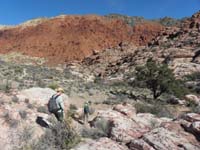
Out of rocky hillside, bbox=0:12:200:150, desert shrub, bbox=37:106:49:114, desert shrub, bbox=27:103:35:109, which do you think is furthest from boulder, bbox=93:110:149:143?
desert shrub, bbox=27:103:35:109

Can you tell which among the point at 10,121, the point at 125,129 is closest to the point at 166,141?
the point at 125,129

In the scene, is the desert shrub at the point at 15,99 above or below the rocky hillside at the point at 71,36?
below

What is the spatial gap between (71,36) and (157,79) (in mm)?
57309

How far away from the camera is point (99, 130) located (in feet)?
37.4

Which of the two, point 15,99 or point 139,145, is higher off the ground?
point 15,99

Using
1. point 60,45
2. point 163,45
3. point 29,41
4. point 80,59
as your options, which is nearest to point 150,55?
point 163,45

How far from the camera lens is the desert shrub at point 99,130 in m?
11.0

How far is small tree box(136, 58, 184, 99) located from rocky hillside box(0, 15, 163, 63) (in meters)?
47.1

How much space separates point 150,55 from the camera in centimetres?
5991

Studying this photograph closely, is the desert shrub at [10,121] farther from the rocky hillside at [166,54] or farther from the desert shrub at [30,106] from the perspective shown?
the rocky hillside at [166,54]

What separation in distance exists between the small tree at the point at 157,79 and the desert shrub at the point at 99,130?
1742cm

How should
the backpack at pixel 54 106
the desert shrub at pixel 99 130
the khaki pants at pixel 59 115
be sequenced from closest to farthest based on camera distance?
the desert shrub at pixel 99 130 → the khaki pants at pixel 59 115 → the backpack at pixel 54 106

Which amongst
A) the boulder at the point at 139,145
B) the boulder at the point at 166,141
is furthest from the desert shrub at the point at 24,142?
the boulder at the point at 166,141

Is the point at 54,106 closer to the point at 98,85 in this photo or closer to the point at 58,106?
the point at 58,106
